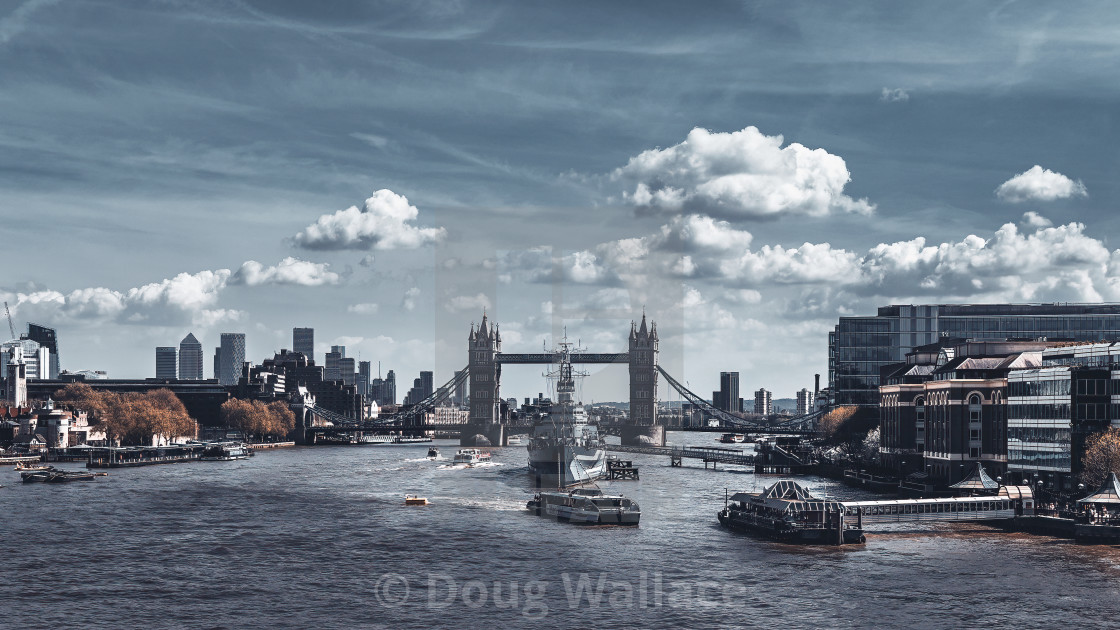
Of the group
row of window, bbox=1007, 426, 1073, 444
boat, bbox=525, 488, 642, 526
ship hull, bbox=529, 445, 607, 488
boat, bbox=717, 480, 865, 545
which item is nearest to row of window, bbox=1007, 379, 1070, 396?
row of window, bbox=1007, 426, 1073, 444

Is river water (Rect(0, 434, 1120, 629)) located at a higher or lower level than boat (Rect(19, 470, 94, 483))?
higher

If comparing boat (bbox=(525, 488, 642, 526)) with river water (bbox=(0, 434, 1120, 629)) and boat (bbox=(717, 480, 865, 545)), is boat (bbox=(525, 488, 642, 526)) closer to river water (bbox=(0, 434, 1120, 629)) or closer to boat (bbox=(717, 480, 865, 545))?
river water (bbox=(0, 434, 1120, 629))

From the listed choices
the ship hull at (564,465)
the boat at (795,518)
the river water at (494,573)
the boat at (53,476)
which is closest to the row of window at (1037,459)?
the river water at (494,573)

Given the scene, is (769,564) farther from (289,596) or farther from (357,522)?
(357,522)

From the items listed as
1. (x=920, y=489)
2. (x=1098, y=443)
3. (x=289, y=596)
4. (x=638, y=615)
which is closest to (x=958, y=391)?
(x=920, y=489)

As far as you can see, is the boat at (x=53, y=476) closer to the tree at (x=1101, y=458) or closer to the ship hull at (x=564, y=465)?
the ship hull at (x=564, y=465)

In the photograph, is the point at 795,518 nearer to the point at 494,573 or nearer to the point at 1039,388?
the point at 494,573
